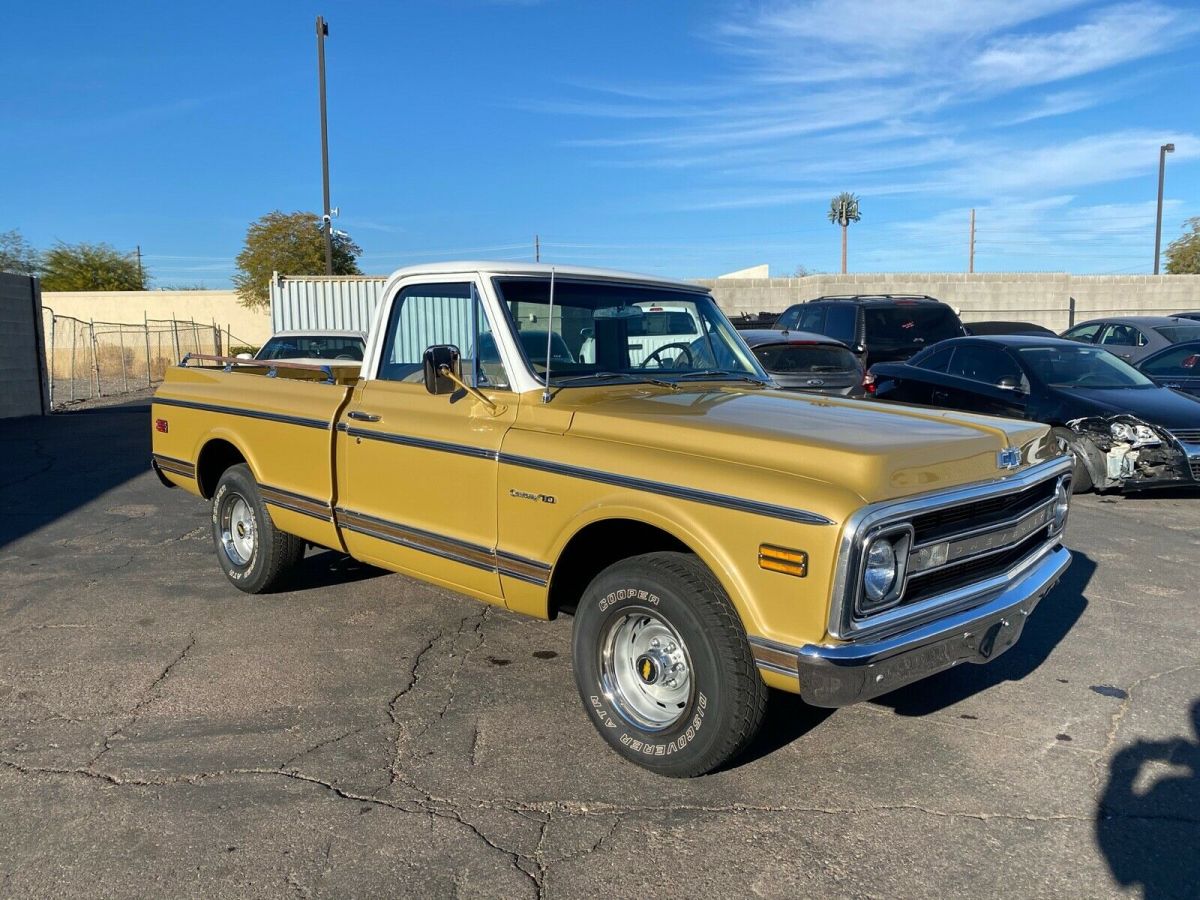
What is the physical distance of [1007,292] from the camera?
28.8 m

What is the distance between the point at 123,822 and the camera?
3.37m

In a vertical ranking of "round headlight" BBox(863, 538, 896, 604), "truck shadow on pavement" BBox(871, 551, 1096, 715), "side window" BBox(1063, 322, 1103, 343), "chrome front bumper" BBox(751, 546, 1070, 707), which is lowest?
"truck shadow on pavement" BBox(871, 551, 1096, 715)

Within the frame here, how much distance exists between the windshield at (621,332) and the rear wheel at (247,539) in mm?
2253

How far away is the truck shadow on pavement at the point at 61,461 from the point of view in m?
8.83

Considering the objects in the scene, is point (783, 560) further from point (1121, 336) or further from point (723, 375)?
point (1121, 336)

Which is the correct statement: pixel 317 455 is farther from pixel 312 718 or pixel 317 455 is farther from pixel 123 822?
pixel 123 822

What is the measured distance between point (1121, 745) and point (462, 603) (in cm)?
358

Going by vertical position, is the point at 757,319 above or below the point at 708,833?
above

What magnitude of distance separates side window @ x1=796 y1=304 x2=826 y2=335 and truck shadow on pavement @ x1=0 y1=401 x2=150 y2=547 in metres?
9.43

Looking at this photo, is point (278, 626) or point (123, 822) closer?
point (123, 822)

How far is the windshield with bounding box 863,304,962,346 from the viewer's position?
1410cm

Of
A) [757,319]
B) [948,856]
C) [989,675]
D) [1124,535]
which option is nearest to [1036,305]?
[757,319]

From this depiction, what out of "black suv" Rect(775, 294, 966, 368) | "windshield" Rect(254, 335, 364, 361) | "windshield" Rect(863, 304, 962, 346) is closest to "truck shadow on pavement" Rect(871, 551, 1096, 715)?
"black suv" Rect(775, 294, 966, 368)

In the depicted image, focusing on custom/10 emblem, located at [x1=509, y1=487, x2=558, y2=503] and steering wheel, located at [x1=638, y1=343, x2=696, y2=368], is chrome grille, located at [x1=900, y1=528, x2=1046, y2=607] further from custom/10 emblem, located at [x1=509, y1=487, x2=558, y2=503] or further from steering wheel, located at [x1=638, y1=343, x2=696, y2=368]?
steering wheel, located at [x1=638, y1=343, x2=696, y2=368]
